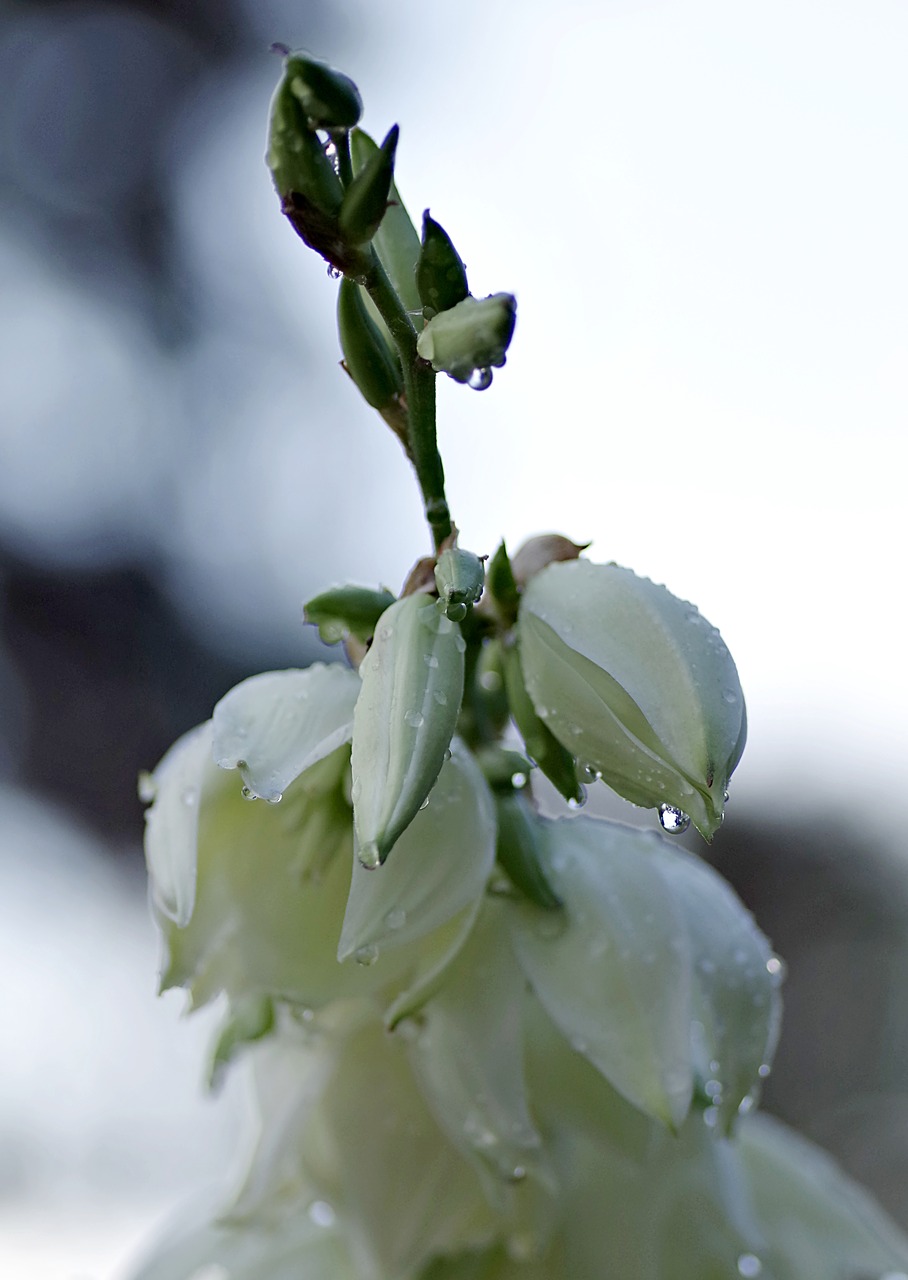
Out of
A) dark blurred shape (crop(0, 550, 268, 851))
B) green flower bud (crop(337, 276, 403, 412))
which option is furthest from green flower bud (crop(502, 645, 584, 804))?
dark blurred shape (crop(0, 550, 268, 851))

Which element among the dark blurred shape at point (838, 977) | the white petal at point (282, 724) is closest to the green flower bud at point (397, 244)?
the white petal at point (282, 724)

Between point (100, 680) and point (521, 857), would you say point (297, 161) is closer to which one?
point (521, 857)

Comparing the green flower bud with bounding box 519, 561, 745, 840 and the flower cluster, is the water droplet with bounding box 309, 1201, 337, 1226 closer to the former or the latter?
Result: the flower cluster

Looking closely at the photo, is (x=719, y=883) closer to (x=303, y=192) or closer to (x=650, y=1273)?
(x=650, y=1273)

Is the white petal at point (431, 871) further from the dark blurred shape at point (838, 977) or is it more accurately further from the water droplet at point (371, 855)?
the dark blurred shape at point (838, 977)

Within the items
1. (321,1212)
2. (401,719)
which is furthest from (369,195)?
(321,1212)
